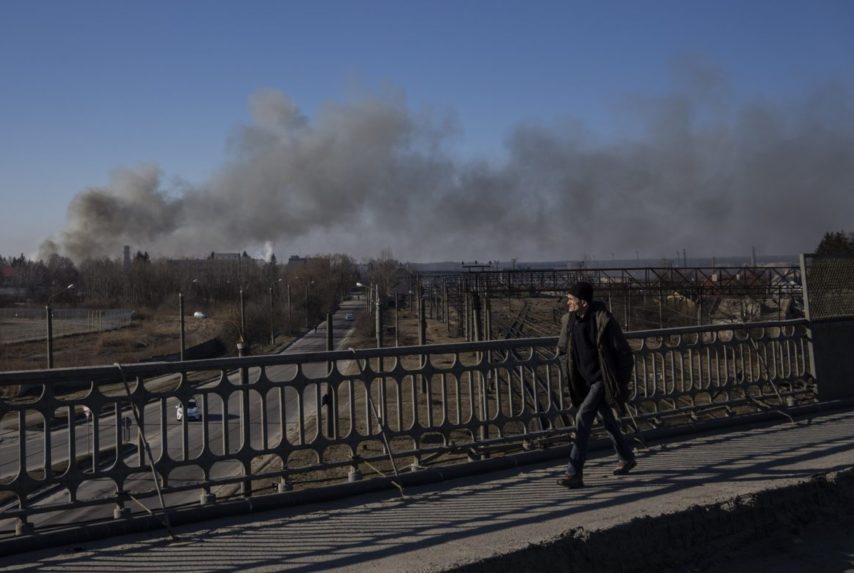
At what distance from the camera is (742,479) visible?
25.3 feet

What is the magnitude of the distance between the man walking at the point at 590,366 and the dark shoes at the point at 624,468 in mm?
324

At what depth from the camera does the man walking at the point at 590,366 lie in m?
7.44

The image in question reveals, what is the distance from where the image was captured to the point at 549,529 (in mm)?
6137

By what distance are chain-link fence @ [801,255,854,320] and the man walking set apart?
251 inches

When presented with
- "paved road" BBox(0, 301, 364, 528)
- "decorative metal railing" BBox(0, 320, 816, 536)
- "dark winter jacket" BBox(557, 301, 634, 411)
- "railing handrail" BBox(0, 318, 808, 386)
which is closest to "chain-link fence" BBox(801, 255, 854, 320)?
"decorative metal railing" BBox(0, 320, 816, 536)

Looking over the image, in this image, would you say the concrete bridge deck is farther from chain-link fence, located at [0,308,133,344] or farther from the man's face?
chain-link fence, located at [0,308,133,344]

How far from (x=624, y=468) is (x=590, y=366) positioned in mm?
1188

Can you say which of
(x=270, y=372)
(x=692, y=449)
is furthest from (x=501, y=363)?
(x=270, y=372)

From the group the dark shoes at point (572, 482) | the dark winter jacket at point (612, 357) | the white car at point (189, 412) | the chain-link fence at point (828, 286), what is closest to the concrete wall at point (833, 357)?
the chain-link fence at point (828, 286)

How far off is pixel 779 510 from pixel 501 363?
125 inches

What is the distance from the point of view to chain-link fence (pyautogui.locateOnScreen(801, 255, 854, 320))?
41.3ft

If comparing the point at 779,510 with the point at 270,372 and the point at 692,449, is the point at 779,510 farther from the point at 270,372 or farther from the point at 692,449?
the point at 270,372

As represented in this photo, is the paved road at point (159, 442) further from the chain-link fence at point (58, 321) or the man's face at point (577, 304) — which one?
the chain-link fence at point (58, 321)

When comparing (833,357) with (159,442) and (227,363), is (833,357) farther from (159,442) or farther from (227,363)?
(159,442)
